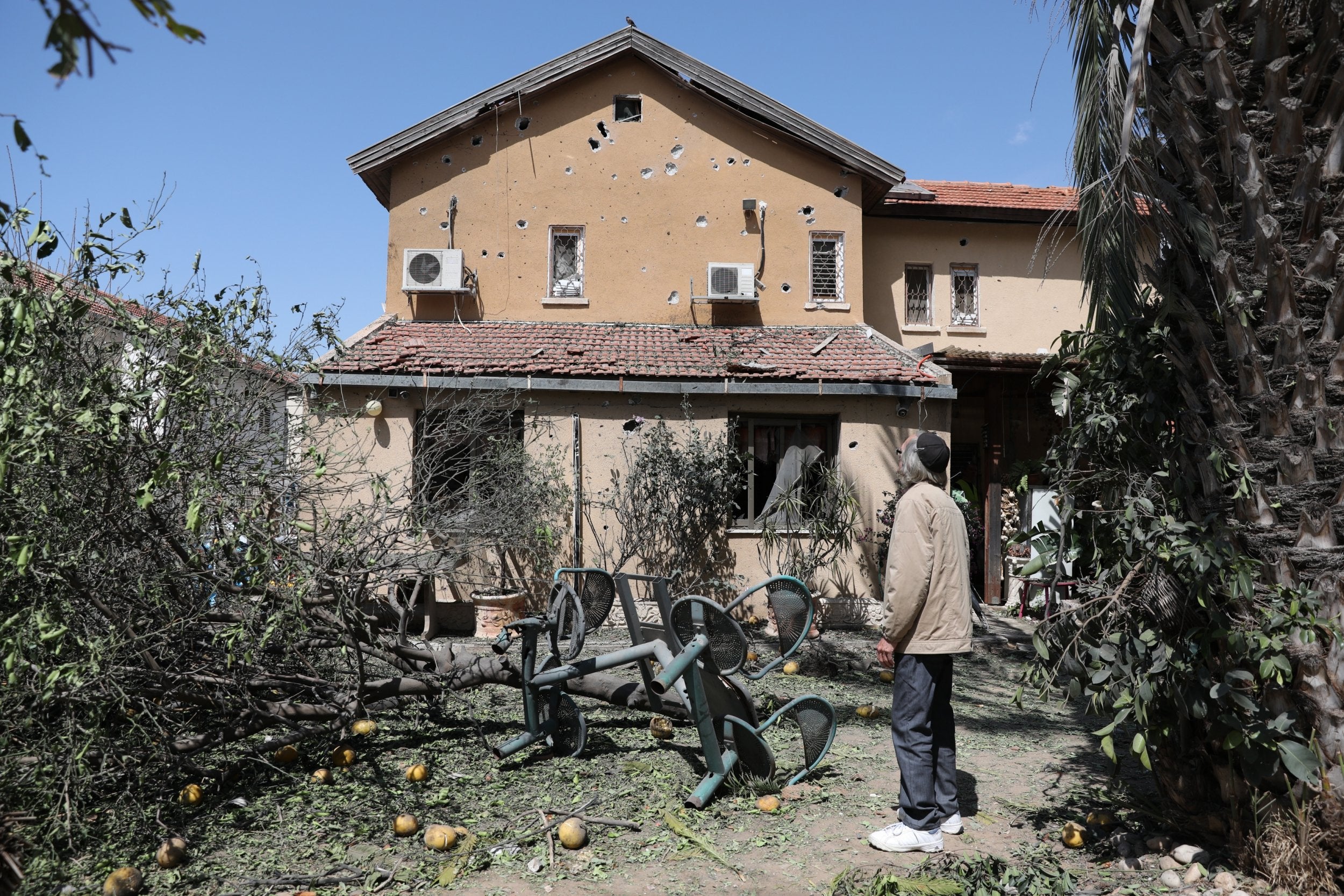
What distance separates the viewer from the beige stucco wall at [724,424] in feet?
35.3

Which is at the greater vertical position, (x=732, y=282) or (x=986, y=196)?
(x=986, y=196)

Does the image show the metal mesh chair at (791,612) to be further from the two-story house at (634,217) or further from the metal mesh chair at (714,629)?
the two-story house at (634,217)

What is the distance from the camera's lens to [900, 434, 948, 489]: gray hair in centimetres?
427

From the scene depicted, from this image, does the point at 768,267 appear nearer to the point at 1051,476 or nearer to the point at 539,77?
the point at 539,77

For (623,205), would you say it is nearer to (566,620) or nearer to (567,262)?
(567,262)

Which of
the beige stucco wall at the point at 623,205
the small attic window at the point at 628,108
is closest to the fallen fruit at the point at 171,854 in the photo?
the beige stucco wall at the point at 623,205

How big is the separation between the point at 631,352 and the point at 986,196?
25.5ft

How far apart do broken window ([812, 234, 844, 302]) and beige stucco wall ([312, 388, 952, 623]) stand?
8.89ft

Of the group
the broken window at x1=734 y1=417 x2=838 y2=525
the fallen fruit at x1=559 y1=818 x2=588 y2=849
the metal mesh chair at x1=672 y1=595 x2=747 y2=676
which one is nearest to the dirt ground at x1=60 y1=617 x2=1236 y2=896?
the fallen fruit at x1=559 y1=818 x2=588 y2=849

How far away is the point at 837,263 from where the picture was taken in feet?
42.9

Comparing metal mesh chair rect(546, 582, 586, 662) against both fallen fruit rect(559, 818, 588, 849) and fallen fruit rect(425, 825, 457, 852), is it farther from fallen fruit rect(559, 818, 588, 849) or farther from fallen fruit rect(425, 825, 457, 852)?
fallen fruit rect(425, 825, 457, 852)

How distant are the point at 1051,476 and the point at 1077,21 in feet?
Result: 8.45

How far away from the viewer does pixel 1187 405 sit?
4047 millimetres

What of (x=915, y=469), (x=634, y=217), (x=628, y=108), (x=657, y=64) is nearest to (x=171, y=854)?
(x=915, y=469)
